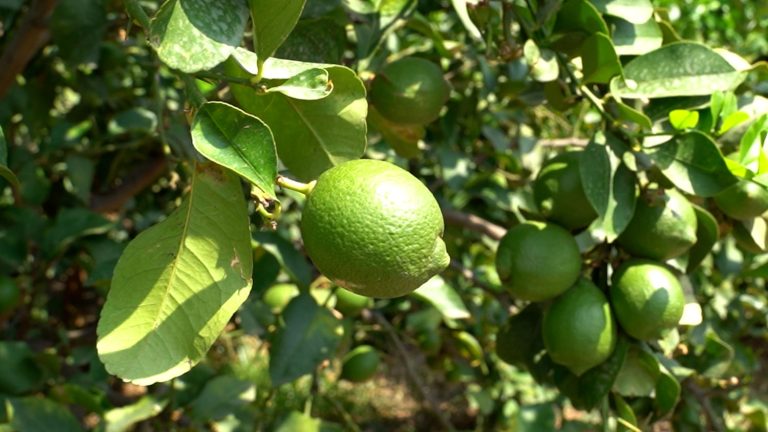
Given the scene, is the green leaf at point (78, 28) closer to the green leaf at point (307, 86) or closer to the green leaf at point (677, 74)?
the green leaf at point (307, 86)

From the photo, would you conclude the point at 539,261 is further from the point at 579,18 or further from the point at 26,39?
the point at 26,39

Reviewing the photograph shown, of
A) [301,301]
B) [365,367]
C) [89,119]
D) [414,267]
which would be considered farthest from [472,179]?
[414,267]

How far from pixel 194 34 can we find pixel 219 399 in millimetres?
1037

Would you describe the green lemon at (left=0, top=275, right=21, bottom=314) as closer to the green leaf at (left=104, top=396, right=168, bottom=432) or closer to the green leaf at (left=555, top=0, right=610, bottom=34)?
the green leaf at (left=104, top=396, right=168, bottom=432)

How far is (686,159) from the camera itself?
3.15 feet

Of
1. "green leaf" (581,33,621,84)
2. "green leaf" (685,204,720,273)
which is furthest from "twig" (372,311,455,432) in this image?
"green leaf" (581,33,621,84)

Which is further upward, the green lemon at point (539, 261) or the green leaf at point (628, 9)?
the green leaf at point (628, 9)

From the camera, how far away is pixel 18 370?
1455 mm

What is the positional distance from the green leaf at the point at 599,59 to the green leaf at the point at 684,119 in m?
0.09

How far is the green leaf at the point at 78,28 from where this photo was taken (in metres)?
1.41

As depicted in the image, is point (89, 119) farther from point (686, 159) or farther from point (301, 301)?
point (686, 159)

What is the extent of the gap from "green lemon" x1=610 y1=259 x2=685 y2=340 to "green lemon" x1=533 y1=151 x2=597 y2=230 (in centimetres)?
10

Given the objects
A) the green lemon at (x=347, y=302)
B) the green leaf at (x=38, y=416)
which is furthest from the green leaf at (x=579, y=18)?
the green leaf at (x=38, y=416)

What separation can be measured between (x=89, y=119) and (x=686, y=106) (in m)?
1.56
